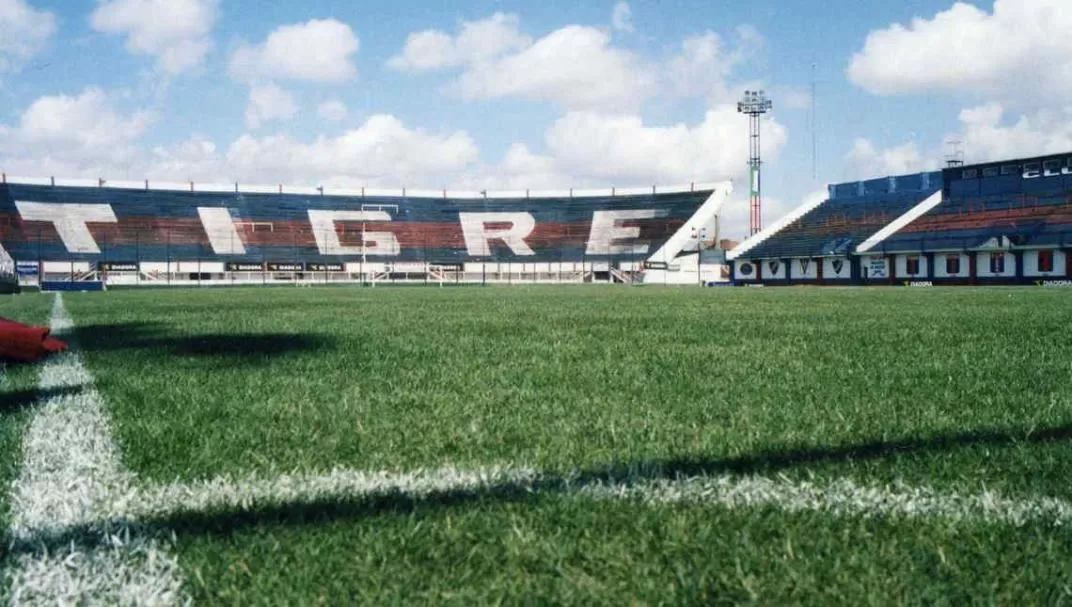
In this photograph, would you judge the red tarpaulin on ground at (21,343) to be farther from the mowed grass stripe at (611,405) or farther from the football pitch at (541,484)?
the football pitch at (541,484)

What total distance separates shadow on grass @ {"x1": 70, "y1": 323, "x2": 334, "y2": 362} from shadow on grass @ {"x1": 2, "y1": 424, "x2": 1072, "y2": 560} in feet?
12.1

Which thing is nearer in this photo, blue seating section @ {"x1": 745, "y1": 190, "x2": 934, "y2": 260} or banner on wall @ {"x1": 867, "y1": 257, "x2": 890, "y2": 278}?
banner on wall @ {"x1": 867, "y1": 257, "x2": 890, "y2": 278}

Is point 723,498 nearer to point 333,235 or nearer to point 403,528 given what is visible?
point 403,528

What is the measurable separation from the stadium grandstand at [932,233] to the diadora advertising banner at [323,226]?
12063 millimetres

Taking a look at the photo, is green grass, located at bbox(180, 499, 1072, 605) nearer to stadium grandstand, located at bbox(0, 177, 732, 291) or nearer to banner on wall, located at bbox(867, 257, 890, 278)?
banner on wall, located at bbox(867, 257, 890, 278)

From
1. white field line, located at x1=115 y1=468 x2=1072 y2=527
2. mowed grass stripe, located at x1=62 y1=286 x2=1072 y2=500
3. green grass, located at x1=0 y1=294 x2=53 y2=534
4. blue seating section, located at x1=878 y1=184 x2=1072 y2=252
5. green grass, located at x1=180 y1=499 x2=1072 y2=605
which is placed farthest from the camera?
blue seating section, located at x1=878 y1=184 x2=1072 y2=252

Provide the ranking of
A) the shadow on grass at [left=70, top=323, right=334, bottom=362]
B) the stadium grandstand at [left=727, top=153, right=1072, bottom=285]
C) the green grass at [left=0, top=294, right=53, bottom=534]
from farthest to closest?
the stadium grandstand at [left=727, top=153, right=1072, bottom=285]
the shadow on grass at [left=70, top=323, right=334, bottom=362]
the green grass at [left=0, top=294, right=53, bottom=534]

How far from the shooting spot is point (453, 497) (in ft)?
7.09

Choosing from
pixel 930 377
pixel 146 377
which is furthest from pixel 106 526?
pixel 930 377

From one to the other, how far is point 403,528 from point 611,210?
6833cm

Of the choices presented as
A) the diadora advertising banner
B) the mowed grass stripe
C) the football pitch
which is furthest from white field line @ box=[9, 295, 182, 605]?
the diadora advertising banner

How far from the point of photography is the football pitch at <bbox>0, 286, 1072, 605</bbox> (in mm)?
1597

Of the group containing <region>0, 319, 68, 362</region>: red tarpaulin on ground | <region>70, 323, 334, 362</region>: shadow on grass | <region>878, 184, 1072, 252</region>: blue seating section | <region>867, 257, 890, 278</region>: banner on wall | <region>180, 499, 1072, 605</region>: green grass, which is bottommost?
<region>180, 499, 1072, 605</region>: green grass

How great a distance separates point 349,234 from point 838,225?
119ft
